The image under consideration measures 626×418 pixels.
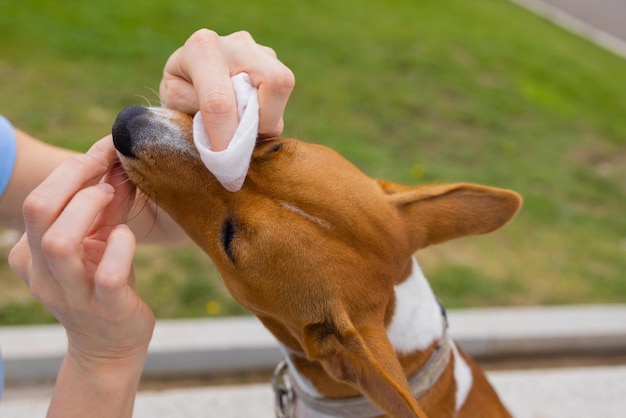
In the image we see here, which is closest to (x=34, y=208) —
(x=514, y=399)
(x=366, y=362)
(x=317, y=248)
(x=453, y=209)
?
(x=317, y=248)

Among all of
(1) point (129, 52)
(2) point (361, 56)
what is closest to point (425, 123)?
(2) point (361, 56)

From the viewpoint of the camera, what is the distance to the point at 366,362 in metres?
1.71

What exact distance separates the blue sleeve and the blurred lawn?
5.63ft

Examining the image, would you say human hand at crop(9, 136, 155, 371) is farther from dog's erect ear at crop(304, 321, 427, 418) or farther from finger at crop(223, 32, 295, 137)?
dog's erect ear at crop(304, 321, 427, 418)

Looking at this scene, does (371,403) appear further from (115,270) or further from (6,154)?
(6,154)

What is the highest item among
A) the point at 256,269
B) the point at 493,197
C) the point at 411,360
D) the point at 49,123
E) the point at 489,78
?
the point at 493,197

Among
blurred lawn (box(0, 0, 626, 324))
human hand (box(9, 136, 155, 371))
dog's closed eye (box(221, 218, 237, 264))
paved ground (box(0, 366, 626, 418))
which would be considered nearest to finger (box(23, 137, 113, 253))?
human hand (box(9, 136, 155, 371))

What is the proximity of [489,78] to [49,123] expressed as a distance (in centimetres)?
537

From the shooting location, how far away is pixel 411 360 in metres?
2.08

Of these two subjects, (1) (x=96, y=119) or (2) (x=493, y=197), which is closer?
(2) (x=493, y=197)

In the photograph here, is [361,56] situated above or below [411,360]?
below

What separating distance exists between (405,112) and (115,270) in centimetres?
556

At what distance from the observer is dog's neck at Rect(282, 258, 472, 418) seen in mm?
2070

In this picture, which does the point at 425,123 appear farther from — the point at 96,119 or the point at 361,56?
the point at 96,119
